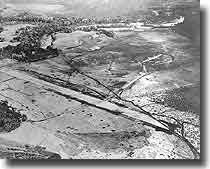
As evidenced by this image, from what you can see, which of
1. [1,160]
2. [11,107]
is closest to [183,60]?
[11,107]

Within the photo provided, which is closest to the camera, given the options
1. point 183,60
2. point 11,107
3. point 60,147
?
point 60,147

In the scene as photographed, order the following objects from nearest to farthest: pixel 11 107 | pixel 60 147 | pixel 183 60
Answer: pixel 60 147
pixel 11 107
pixel 183 60

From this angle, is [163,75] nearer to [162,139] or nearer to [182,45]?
[182,45]

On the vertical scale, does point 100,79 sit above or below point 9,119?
above

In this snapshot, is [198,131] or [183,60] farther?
[183,60]

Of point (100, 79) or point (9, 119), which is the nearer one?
point (9, 119)

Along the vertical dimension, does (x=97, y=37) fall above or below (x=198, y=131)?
above

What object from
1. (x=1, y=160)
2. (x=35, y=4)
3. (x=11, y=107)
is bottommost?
(x=1, y=160)
